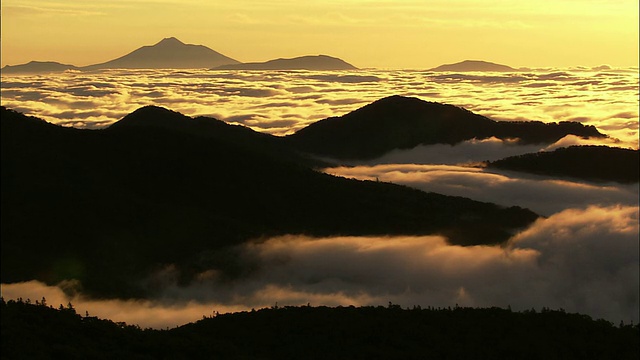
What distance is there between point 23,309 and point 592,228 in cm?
14162

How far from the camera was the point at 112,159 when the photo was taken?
151m

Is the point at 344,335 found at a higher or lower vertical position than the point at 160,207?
higher

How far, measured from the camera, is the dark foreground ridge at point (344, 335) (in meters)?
53.8

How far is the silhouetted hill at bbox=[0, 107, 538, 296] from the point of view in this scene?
123m

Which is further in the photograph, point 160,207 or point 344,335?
point 160,207

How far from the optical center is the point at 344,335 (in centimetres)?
6438

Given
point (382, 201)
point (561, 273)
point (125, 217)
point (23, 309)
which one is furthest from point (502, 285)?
point (23, 309)

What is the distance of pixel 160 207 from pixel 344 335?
252 ft

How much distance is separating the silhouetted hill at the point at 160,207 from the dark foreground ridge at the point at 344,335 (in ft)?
179

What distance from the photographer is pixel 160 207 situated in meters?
136

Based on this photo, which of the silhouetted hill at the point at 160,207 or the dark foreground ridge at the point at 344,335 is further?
A: the silhouetted hill at the point at 160,207

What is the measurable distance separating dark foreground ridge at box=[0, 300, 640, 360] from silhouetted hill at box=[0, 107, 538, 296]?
54.5 meters

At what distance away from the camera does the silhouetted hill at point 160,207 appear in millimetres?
123062

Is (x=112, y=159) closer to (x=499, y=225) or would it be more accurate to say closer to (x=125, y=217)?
(x=125, y=217)
